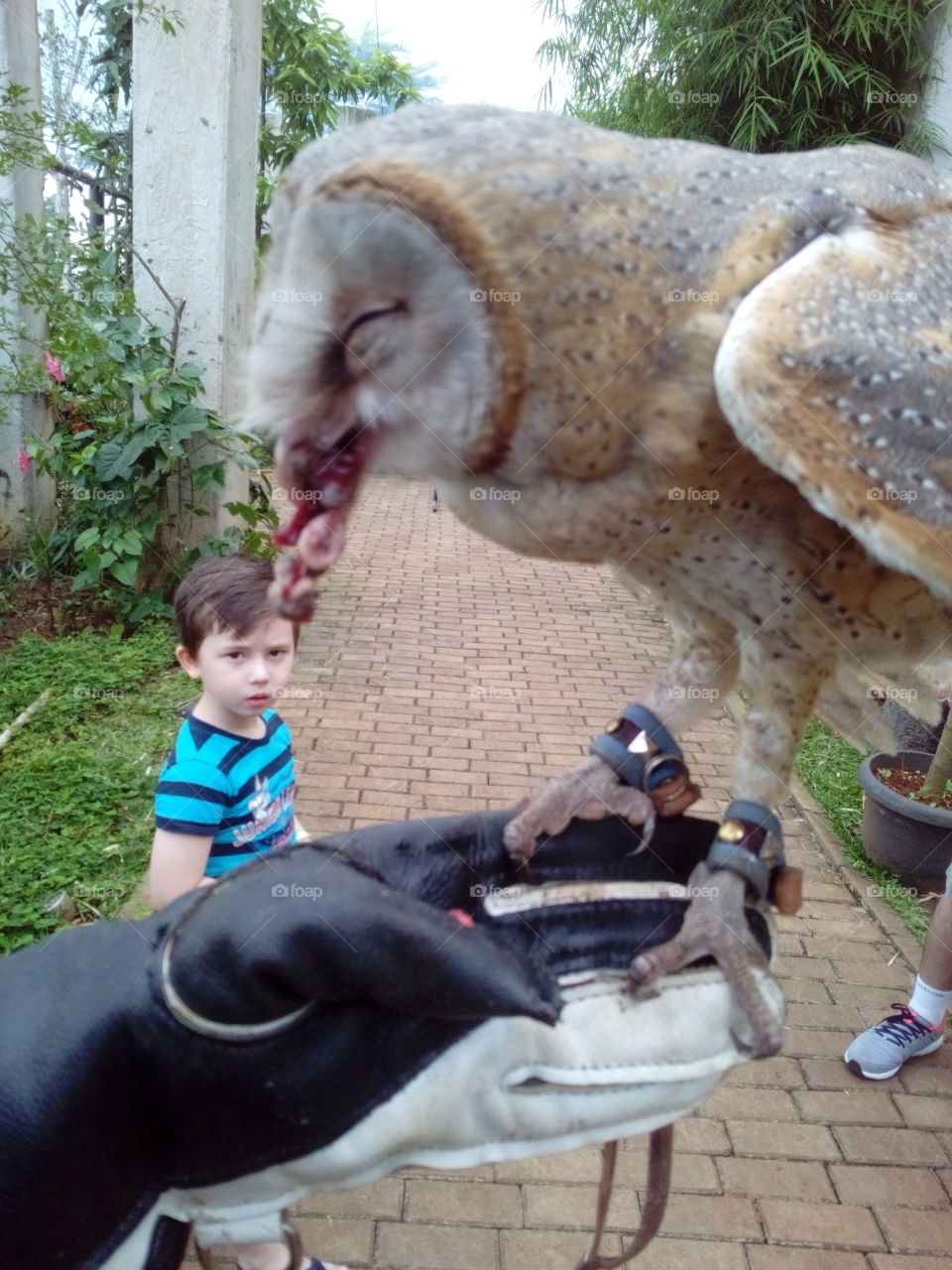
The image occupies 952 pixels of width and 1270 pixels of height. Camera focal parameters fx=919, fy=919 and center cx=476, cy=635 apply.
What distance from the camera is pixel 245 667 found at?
1874 millimetres

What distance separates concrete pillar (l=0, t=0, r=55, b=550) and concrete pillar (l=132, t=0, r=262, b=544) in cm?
58

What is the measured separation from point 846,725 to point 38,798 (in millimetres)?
3163

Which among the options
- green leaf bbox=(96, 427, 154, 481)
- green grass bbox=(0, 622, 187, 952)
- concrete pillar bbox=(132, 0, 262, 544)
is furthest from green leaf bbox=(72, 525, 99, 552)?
concrete pillar bbox=(132, 0, 262, 544)

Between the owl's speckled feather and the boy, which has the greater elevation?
the owl's speckled feather

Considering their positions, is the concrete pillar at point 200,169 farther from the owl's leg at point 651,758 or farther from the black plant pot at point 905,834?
the black plant pot at point 905,834

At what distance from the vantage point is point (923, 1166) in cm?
266

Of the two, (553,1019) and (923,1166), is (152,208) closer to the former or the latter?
(553,1019)

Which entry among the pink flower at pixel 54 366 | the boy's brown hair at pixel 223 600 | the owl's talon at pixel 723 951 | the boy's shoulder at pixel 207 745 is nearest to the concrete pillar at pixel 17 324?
the pink flower at pixel 54 366

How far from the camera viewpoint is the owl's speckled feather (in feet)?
3.63

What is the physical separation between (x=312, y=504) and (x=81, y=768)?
3.39 metres

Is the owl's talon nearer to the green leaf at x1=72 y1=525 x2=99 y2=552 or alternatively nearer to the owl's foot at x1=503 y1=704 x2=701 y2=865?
the owl's foot at x1=503 y1=704 x2=701 y2=865

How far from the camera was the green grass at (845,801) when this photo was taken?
3924mm

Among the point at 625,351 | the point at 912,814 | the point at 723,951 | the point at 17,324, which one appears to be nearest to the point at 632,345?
the point at 625,351

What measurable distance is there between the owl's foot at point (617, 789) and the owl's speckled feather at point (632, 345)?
17.4 inches
